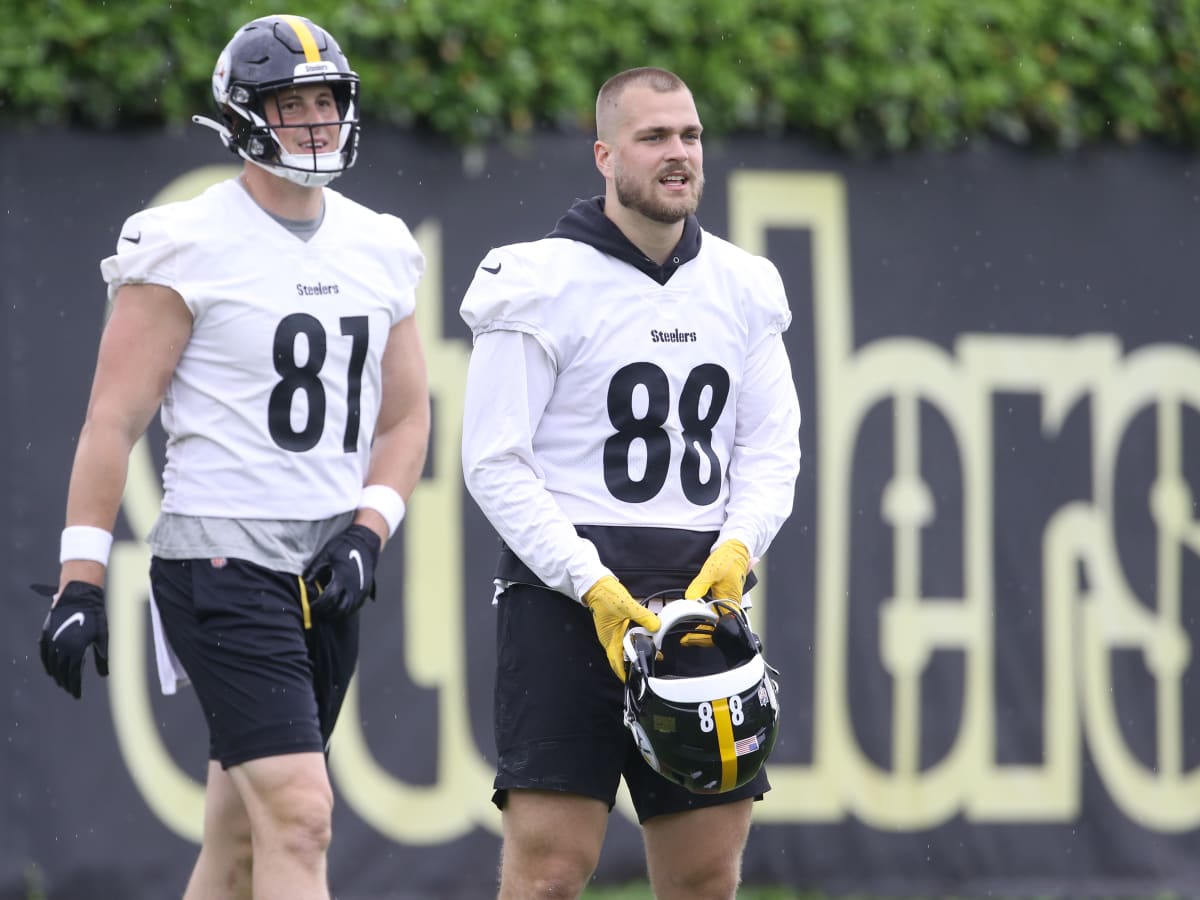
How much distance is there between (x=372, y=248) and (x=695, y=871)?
1.71m

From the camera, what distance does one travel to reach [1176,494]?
7.55 m

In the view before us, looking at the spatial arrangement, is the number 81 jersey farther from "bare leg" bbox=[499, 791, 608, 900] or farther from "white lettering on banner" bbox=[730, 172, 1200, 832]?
"white lettering on banner" bbox=[730, 172, 1200, 832]

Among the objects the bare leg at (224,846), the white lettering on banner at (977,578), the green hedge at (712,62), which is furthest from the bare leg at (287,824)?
the white lettering on banner at (977,578)

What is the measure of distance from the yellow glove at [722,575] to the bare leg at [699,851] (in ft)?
1.71

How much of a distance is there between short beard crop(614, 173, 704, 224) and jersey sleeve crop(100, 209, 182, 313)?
105 cm

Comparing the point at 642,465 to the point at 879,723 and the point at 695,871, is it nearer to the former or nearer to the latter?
the point at 695,871

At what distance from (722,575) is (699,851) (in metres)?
0.66

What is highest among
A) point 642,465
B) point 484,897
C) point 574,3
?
point 574,3

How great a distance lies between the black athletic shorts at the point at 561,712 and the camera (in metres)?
4.23

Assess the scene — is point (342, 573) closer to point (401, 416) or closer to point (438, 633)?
point (401, 416)

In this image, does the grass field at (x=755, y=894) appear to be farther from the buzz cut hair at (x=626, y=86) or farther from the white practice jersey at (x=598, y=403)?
the buzz cut hair at (x=626, y=86)

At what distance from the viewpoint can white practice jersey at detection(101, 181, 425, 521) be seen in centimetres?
437

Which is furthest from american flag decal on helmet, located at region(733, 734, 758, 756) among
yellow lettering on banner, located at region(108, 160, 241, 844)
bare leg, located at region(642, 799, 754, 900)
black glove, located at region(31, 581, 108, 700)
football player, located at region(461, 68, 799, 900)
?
yellow lettering on banner, located at region(108, 160, 241, 844)

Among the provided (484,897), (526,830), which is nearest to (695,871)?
(526,830)
